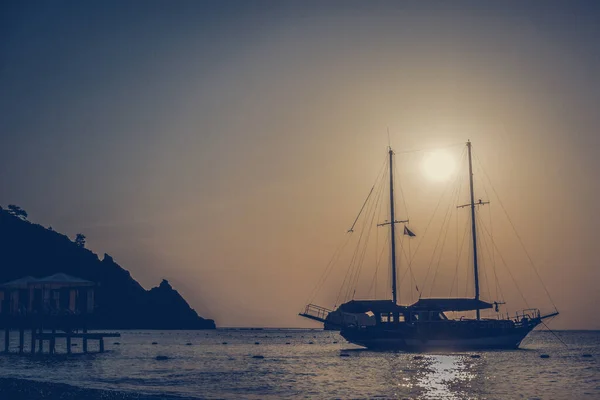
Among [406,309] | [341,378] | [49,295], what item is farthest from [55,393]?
[406,309]

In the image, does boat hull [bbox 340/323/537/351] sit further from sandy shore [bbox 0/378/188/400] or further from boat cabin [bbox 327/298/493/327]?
sandy shore [bbox 0/378/188/400]

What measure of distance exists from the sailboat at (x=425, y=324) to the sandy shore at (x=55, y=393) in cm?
5473

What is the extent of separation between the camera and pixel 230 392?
4612cm

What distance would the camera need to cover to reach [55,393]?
39562 mm

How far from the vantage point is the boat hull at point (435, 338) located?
9062 centimetres

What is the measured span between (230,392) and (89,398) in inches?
439

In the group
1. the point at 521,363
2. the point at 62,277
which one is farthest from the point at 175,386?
the point at 521,363

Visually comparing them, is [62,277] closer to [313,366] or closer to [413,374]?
[313,366]

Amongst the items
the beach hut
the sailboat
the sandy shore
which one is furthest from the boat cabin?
the sandy shore

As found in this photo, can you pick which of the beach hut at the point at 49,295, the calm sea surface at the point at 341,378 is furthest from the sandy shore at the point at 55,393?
the beach hut at the point at 49,295

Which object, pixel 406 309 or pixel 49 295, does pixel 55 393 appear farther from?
pixel 406 309

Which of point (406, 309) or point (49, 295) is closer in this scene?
point (49, 295)

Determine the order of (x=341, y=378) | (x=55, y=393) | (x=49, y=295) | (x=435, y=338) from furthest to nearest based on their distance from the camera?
1. (x=435, y=338)
2. (x=49, y=295)
3. (x=341, y=378)
4. (x=55, y=393)

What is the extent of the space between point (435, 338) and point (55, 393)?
60.9 meters
